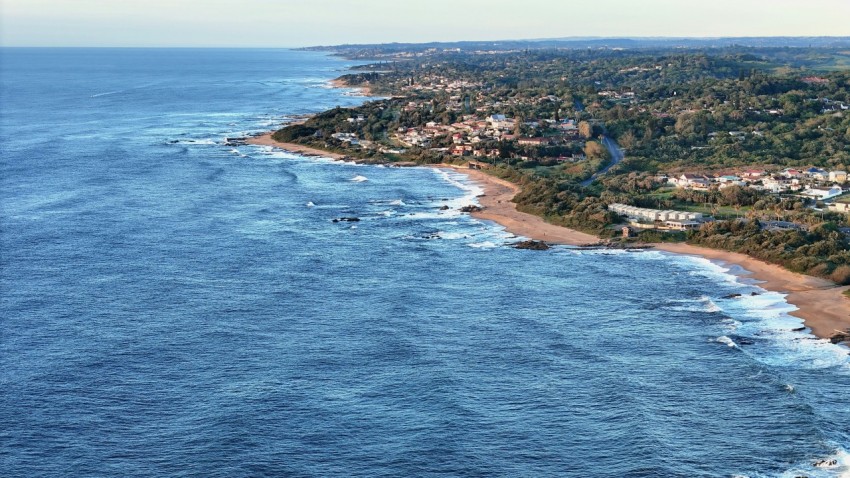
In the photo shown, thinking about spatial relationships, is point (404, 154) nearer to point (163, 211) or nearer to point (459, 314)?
point (163, 211)

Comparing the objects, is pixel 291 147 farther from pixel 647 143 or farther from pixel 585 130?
pixel 647 143

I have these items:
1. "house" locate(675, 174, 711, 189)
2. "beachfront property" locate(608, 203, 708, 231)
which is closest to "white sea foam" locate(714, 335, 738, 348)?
"beachfront property" locate(608, 203, 708, 231)

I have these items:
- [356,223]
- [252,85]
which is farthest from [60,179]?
[252,85]

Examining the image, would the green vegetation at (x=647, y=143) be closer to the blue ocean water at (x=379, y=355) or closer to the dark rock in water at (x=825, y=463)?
the blue ocean water at (x=379, y=355)

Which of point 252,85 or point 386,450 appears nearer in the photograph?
point 386,450

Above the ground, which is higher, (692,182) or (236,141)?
(692,182)

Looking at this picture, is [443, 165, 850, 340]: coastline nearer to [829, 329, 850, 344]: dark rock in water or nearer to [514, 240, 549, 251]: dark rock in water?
[829, 329, 850, 344]: dark rock in water

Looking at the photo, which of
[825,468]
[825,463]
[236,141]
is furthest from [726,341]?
[236,141]
